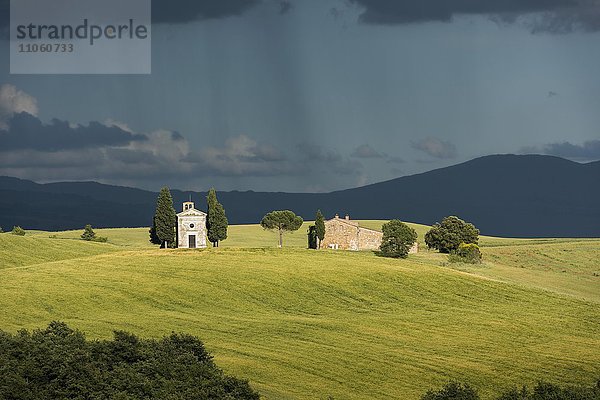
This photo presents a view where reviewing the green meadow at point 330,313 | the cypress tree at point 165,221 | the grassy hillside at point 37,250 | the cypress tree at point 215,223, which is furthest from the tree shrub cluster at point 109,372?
the cypress tree at point 215,223

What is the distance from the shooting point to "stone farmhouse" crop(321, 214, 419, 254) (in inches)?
5428

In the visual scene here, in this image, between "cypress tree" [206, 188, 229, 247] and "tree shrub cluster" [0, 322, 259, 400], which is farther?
"cypress tree" [206, 188, 229, 247]

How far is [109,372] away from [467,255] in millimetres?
93920

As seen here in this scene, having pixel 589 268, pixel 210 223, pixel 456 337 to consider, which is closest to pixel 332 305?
pixel 456 337

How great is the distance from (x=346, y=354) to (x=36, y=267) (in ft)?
144

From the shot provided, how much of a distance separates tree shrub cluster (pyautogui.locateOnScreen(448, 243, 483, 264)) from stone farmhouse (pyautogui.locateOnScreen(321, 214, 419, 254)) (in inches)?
411

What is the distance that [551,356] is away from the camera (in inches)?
2707

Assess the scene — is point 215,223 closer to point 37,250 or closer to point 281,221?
point 281,221

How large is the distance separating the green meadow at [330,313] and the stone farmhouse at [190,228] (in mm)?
8328

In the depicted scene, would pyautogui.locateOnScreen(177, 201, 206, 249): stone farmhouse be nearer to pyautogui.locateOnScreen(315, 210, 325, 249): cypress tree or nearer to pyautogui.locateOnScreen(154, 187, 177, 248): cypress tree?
pyautogui.locateOnScreen(154, 187, 177, 248): cypress tree

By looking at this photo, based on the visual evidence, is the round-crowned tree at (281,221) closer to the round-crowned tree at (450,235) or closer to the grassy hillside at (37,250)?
the grassy hillside at (37,250)

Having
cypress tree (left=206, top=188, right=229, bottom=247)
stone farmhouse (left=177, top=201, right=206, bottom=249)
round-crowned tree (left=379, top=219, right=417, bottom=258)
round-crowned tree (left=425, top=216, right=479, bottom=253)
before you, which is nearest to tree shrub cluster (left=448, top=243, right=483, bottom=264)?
round-crowned tree (left=379, top=219, right=417, bottom=258)

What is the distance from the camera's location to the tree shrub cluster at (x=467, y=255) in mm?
132125

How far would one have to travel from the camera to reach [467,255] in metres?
134
